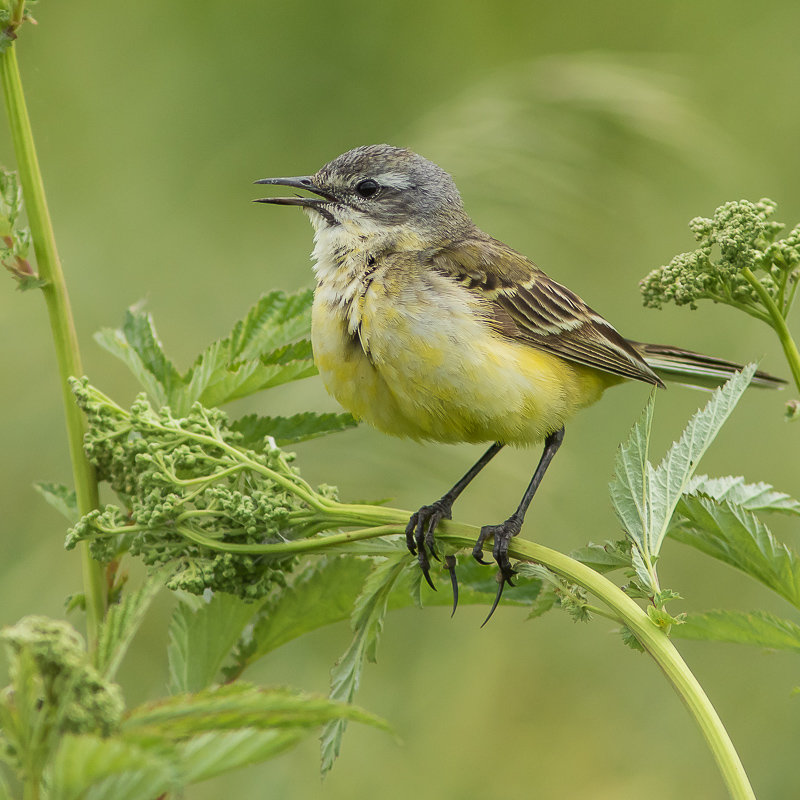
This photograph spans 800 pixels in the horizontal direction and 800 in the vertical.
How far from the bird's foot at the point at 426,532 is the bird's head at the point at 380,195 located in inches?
45.5

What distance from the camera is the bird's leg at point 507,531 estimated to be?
2184 millimetres

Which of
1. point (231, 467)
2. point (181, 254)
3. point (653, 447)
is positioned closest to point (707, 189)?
point (653, 447)

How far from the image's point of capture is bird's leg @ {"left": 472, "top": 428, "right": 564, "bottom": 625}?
2184mm

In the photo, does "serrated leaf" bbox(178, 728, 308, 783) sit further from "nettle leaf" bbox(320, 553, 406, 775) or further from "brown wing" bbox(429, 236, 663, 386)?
"brown wing" bbox(429, 236, 663, 386)

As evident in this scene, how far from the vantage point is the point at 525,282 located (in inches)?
146

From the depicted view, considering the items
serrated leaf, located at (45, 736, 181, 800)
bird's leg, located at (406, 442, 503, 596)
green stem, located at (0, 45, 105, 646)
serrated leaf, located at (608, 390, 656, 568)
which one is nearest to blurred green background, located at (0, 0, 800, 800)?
bird's leg, located at (406, 442, 503, 596)

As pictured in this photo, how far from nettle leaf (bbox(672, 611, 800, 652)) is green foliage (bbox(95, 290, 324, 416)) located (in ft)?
3.02

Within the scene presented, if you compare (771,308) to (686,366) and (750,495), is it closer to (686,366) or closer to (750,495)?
(750,495)

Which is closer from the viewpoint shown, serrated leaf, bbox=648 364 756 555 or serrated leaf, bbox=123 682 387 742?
serrated leaf, bbox=123 682 387 742

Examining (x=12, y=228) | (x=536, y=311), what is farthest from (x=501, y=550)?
(x=536, y=311)

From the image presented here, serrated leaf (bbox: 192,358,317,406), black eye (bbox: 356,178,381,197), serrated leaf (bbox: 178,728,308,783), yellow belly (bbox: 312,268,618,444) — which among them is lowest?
serrated leaf (bbox: 178,728,308,783)

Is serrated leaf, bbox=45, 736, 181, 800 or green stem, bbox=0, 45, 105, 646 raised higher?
green stem, bbox=0, 45, 105, 646

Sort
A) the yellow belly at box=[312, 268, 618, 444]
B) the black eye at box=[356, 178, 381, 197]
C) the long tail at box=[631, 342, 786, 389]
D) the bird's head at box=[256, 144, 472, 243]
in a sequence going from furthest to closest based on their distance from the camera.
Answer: the black eye at box=[356, 178, 381, 197] → the bird's head at box=[256, 144, 472, 243] → the long tail at box=[631, 342, 786, 389] → the yellow belly at box=[312, 268, 618, 444]

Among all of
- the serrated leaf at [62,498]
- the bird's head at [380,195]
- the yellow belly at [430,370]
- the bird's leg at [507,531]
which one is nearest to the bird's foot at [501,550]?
the bird's leg at [507,531]
